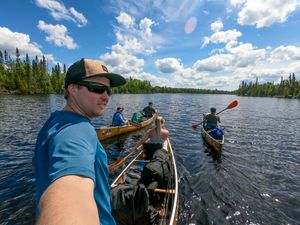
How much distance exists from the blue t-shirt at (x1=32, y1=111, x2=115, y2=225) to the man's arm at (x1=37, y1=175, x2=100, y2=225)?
48 mm

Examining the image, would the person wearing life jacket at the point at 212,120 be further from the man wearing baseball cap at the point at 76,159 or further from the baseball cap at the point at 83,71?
the baseball cap at the point at 83,71

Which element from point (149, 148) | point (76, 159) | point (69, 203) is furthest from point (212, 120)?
point (69, 203)

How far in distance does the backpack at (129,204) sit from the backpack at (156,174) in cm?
143

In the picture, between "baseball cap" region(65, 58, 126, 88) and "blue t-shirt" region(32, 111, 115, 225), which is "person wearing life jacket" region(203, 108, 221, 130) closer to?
"baseball cap" region(65, 58, 126, 88)

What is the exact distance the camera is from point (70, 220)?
997 millimetres

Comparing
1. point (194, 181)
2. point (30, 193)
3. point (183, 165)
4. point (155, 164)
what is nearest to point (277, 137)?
point (183, 165)

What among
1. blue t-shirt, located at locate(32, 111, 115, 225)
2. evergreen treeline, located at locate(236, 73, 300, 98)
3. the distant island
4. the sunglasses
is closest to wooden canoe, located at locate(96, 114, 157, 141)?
the sunglasses

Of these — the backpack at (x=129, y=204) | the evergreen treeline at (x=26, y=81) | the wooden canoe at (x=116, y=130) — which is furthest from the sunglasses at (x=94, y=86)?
the evergreen treeline at (x=26, y=81)

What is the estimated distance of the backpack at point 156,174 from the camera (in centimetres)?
637

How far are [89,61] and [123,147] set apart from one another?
14.3 m

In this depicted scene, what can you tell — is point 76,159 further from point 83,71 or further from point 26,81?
point 26,81

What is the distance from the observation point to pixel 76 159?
125cm

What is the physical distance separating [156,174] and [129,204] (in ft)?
6.25

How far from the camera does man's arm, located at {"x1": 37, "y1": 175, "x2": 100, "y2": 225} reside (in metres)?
1.00
